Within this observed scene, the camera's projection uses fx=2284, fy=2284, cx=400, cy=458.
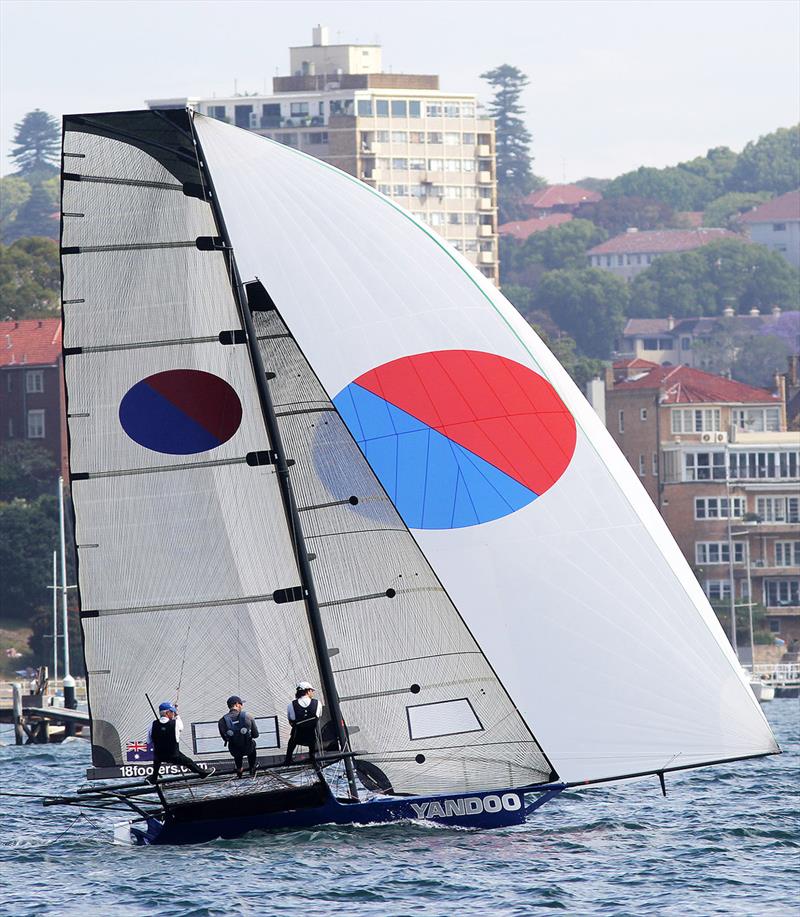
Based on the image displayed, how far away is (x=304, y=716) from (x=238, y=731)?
22.9 inches

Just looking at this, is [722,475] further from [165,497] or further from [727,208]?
[727,208]

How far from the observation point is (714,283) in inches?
6304

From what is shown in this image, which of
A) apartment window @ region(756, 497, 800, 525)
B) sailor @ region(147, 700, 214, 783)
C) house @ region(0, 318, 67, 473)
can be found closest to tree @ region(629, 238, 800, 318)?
apartment window @ region(756, 497, 800, 525)

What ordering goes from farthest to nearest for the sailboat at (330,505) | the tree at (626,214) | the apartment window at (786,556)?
the tree at (626,214) < the apartment window at (786,556) < the sailboat at (330,505)

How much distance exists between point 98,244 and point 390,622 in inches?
159

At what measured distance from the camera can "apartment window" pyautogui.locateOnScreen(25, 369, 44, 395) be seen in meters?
78.1

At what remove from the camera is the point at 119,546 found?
19609 mm

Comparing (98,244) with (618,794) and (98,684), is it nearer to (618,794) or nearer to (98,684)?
(98,684)

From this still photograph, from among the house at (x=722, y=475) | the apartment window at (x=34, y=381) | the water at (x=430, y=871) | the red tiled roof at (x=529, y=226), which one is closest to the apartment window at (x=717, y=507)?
the house at (x=722, y=475)

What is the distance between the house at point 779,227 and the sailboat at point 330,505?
167 m

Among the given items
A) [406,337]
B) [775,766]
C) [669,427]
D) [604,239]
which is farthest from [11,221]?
[406,337]

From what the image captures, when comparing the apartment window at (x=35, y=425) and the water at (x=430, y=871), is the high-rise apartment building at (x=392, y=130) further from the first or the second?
the water at (x=430, y=871)

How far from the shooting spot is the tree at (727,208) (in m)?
192

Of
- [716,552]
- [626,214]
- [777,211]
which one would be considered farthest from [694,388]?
[626,214]
